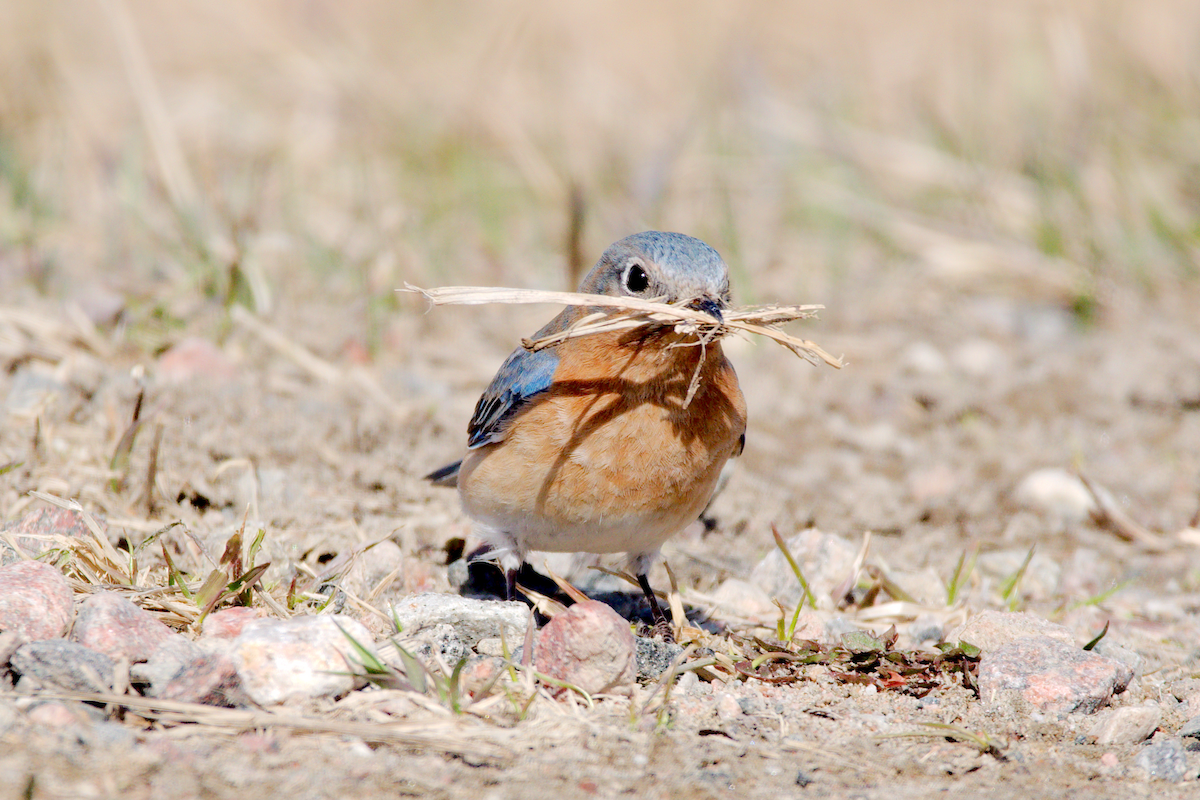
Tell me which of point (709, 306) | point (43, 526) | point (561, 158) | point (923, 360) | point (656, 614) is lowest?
point (656, 614)

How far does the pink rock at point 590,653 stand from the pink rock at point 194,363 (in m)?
2.78

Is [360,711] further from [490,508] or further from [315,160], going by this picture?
[315,160]

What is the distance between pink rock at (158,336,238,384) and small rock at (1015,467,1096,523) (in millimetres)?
3714

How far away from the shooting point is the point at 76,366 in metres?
5.04

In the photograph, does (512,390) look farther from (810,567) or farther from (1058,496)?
(1058,496)

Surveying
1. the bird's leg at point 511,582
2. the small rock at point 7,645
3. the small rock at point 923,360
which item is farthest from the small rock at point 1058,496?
the small rock at point 7,645

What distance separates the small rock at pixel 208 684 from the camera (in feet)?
8.98

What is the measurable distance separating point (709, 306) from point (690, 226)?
177 inches

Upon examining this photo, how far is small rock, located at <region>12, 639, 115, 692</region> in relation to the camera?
273 centimetres

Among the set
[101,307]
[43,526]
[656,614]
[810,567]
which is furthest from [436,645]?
[101,307]

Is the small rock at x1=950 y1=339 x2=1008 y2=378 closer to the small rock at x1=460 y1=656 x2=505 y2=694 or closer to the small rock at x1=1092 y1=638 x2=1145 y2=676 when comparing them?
the small rock at x1=1092 y1=638 x2=1145 y2=676

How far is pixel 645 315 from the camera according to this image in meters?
3.51

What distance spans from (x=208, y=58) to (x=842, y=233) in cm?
620

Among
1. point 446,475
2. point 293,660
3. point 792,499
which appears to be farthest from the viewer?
point 792,499
